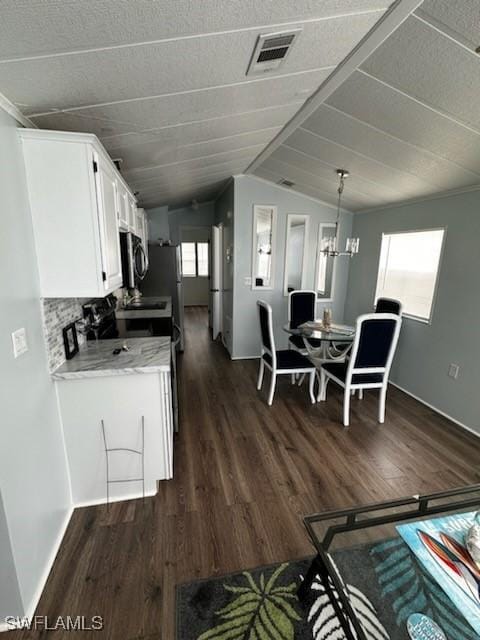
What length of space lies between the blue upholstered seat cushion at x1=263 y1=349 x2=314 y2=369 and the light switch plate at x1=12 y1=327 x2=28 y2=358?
2306 mm

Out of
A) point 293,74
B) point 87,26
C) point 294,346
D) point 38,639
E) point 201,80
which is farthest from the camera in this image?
point 294,346

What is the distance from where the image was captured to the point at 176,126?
192 cm

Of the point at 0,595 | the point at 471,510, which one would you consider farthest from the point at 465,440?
the point at 0,595

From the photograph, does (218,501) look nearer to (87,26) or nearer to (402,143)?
(87,26)

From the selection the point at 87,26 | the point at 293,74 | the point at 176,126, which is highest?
the point at 293,74

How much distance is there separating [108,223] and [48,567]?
5.97 feet

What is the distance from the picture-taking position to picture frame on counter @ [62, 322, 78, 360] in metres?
1.85

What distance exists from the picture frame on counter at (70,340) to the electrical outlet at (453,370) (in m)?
3.35

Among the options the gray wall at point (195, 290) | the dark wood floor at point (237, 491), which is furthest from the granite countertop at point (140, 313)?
the gray wall at point (195, 290)

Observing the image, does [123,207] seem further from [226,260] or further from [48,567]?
[226,260]

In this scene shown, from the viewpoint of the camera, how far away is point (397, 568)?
4.12 ft

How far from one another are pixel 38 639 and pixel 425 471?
8.09 feet

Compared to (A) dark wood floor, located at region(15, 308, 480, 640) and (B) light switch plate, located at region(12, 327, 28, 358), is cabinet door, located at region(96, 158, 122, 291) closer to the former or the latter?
(B) light switch plate, located at region(12, 327, 28, 358)

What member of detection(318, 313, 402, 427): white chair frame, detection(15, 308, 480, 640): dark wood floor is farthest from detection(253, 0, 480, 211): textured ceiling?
detection(15, 308, 480, 640): dark wood floor
